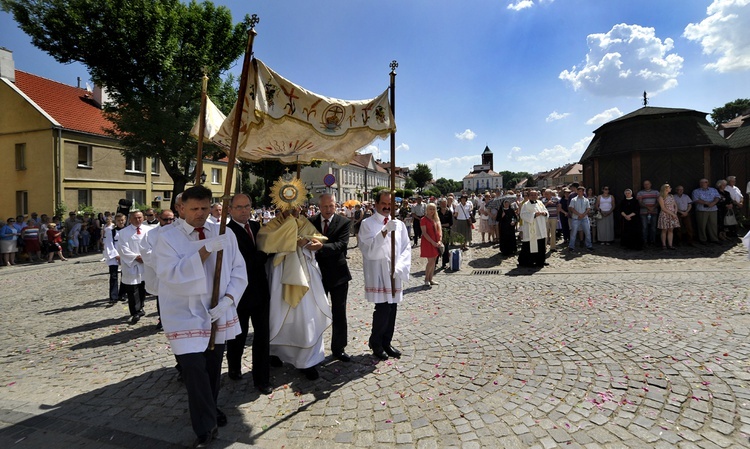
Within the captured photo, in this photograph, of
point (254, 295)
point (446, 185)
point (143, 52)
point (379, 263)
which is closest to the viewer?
point (254, 295)

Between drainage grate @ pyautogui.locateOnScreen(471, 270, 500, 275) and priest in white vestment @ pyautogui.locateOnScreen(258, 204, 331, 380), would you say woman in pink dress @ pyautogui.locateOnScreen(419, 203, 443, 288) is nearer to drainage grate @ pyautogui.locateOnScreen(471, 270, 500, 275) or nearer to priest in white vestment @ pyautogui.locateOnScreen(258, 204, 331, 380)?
drainage grate @ pyautogui.locateOnScreen(471, 270, 500, 275)

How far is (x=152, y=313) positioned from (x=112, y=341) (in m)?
1.60

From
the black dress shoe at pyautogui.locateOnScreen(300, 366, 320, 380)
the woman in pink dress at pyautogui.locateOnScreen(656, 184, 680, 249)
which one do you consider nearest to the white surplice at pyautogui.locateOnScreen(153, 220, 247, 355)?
the black dress shoe at pyautogui.locateOnScreen(300, 366, 320, 380)

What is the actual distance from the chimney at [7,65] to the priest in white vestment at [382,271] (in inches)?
1339

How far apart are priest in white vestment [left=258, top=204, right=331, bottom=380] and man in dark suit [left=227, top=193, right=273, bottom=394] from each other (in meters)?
0.13

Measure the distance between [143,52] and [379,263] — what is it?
65.4ft

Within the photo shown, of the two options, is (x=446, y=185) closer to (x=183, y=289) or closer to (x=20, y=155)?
(x=20, y=155)

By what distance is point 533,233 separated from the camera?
1083cm

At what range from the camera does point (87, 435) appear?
3.42m

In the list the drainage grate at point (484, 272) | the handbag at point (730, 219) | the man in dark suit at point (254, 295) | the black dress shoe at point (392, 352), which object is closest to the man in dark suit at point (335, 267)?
the black dress shoe at point (392, 352)

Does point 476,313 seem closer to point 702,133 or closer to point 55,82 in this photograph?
point 702,133

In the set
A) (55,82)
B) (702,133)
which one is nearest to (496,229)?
(702,133)

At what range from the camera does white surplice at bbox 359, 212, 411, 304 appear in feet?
16.5

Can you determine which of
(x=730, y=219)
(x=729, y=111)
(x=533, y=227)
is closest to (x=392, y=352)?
(x=533, y=227)
